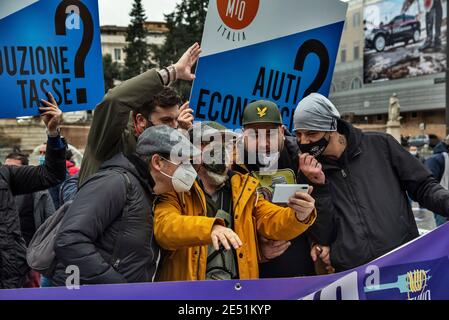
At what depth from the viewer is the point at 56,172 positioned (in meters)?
3.33

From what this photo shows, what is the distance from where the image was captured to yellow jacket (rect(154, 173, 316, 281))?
232 centimetres

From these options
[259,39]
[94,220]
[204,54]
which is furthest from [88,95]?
[94,220]

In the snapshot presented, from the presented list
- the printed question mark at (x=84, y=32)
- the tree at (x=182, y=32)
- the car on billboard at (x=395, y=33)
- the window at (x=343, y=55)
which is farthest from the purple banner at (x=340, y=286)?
the window at (x=343, y=55)

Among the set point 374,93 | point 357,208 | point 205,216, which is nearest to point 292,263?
point 357,208

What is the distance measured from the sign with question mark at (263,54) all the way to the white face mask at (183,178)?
1059 mm

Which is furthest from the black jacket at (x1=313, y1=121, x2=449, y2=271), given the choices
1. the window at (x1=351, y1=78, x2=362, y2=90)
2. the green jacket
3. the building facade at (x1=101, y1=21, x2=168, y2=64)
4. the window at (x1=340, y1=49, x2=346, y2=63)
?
the building facade at (x1=101, y1=21, x2=168, y2=64)

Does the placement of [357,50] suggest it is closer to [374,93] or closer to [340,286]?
[374,93]

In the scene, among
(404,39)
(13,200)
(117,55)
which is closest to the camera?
(13,200)

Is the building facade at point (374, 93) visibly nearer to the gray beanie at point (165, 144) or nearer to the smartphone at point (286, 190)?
the smartphone at point (286, 190)

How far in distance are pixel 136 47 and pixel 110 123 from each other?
49672 mm

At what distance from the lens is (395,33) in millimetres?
57156

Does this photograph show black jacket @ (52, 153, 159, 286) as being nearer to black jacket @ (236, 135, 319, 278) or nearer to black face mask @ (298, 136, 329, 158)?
black jacket @ (236, 135, 319, 278)

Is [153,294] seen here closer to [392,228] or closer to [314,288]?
[314,288]

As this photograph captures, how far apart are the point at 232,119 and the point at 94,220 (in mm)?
1591
